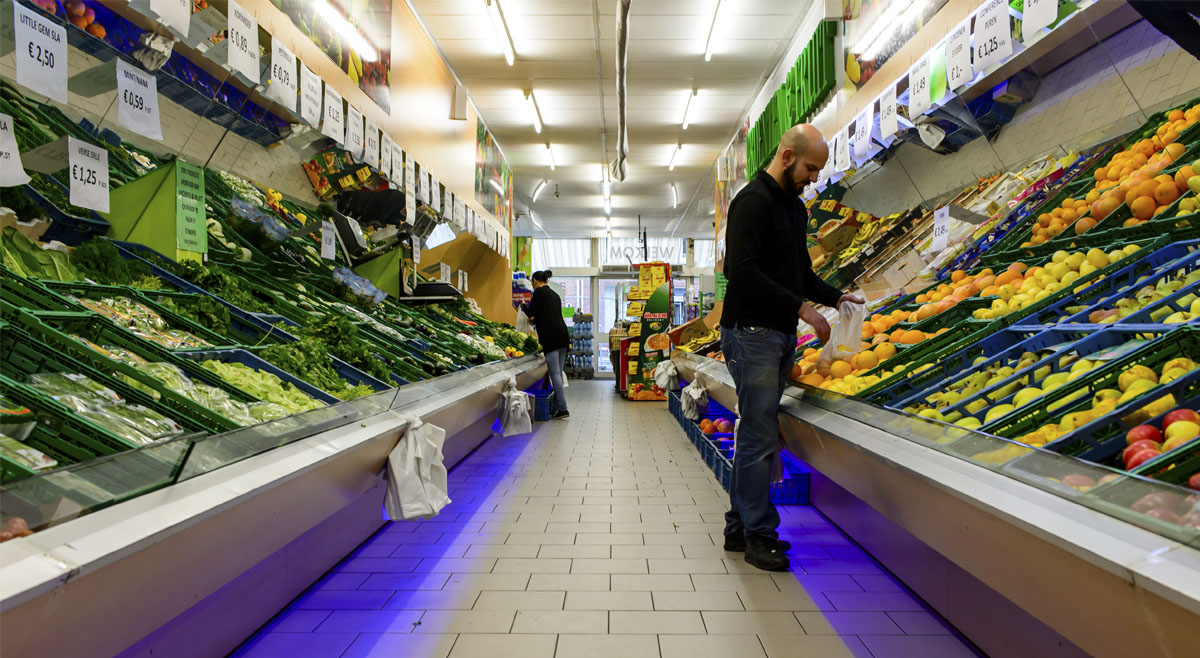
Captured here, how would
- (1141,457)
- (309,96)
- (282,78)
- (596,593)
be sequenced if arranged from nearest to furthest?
(1141,457)
(596,593)
(282,78)
(309,96)

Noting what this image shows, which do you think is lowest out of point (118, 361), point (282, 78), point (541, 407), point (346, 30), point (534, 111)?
point (541, 407)

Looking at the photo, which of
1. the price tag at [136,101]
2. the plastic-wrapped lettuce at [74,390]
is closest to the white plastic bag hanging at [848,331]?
the plastic-wrapped lettuce at [74,390]

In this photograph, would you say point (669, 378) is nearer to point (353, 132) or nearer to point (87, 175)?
point (353, 132)

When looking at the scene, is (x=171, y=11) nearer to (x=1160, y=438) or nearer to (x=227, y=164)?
(x=227, y=164)

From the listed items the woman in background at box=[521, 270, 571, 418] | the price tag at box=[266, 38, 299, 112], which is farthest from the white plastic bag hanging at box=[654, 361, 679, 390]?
the price tag at box=[266, 38, 299, 112]

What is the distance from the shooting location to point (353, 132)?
4.22 metres

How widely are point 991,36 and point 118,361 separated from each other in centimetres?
373

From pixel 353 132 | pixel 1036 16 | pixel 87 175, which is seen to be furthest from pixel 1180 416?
pixel 353 132

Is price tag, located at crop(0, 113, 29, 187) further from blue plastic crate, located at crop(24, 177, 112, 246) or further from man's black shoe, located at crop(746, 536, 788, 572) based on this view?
man's black shoe, located at crop(746, 536, 788, 572)

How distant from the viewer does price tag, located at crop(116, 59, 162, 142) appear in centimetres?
214

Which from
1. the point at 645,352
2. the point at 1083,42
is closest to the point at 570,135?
the point at 645,352

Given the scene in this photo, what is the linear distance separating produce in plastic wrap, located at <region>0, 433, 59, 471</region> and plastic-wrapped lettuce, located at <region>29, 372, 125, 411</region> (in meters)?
0.18

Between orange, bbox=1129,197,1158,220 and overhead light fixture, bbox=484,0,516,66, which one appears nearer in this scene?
orange, bbox=1129,197,1158,220

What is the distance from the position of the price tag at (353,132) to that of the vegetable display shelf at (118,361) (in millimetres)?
2588
